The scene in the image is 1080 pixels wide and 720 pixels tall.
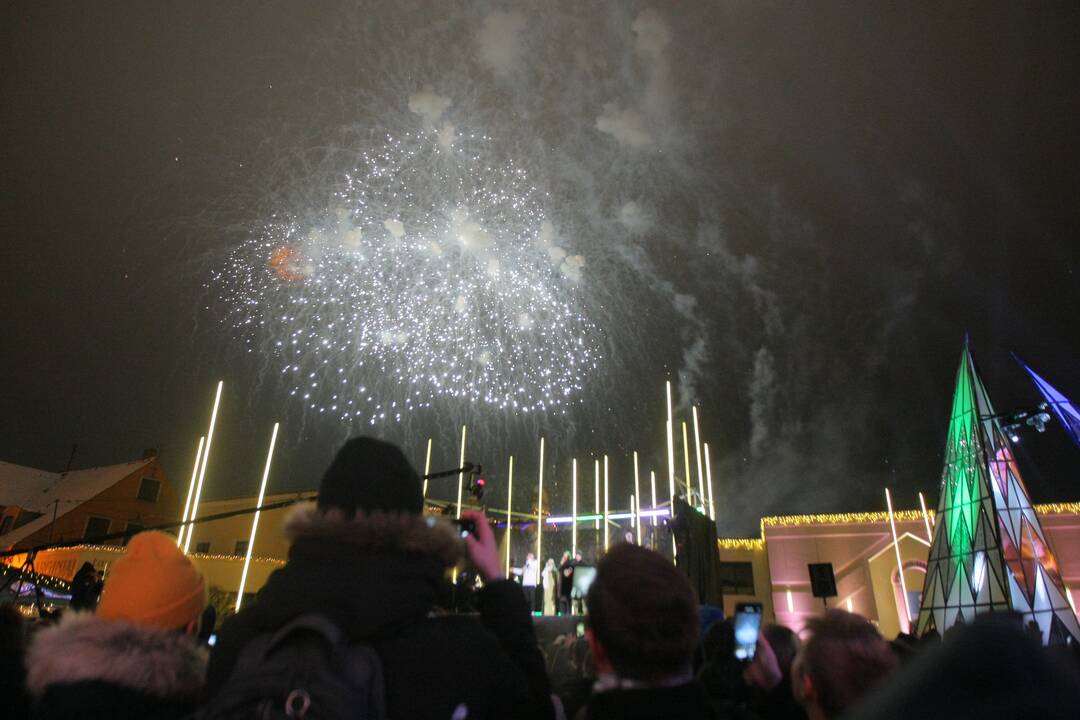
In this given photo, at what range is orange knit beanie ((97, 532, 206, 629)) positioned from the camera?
2.67 metres

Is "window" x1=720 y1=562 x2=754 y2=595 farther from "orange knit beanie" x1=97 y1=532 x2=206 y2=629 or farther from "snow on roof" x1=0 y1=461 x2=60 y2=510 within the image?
"snow on roof" x1=0 y1=461 x2=60 y2=510

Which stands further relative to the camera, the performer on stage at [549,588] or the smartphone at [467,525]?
the performer on stage at [549,588]

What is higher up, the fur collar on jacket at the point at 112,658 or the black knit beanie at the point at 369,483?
the black knit beanie at the point at 369,483

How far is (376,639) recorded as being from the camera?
1.96 metres

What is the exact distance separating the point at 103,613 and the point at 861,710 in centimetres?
312

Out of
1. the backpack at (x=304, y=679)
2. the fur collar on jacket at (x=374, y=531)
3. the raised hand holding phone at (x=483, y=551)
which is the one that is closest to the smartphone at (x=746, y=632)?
the raised hand holding phone at (x=483, y=551)

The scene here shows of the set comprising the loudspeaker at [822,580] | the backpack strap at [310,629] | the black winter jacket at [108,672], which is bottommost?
the black winter jacket at [108,672]

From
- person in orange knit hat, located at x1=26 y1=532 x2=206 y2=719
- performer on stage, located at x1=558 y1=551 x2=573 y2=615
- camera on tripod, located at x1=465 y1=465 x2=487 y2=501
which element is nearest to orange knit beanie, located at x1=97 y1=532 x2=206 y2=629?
person in orange knit hat, located at x1=26 y1=532 x2=206 y2=719

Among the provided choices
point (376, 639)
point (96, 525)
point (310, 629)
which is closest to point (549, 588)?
point (376, 639)

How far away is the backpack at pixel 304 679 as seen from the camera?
1609 mm

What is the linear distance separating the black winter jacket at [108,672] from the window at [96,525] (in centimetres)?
4091

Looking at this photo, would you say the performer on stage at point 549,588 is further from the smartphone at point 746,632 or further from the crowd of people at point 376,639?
the crowd of people at point 376,639

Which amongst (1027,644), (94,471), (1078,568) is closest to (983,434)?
(1078,568)

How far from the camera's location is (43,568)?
2822cm
